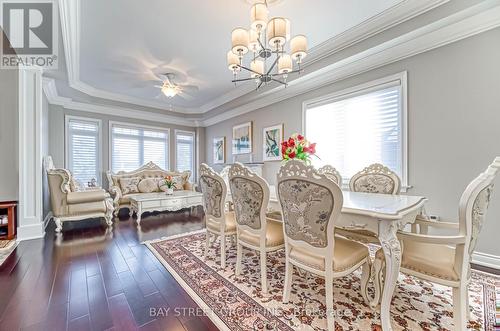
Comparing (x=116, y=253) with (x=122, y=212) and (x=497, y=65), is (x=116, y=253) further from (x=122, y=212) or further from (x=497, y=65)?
(x=497, y=65)

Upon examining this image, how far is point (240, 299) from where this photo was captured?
70.5 inches

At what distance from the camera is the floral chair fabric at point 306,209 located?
4.54 feet

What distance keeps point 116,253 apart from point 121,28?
3017 millimetres

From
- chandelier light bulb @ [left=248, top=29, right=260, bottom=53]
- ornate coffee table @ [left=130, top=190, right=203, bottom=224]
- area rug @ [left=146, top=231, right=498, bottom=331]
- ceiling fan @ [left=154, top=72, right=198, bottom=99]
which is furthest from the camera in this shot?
ornate coffee table @ [left=130, top=190, right=203, bottom=224]

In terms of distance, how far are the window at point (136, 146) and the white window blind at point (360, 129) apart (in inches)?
186

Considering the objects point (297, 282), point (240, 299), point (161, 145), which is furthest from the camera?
point (161, 145)

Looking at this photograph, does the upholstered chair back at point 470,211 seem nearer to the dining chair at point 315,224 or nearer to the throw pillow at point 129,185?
the dining chair at point 315,224

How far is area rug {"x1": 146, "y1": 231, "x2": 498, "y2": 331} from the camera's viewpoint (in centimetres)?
150

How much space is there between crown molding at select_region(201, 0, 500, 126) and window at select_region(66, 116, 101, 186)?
Result: 5046 mm

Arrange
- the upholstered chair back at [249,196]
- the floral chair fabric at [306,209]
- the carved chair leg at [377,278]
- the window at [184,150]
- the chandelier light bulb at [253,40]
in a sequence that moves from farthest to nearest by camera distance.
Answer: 1. the window at [184,150]
2. the chandelier light bulb at [253,40]
3. the upholstered chair back at [249,196]
4. the carved chair leg at [377,278]
5. the floral chair fabric at [306,209]

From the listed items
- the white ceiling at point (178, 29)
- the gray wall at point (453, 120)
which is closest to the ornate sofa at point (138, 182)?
the white ceiling at point (178, 29)

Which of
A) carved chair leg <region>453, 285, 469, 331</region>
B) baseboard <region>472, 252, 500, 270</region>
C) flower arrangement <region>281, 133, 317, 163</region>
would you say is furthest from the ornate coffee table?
baseboard <region>472, 252, 500, 270</region>

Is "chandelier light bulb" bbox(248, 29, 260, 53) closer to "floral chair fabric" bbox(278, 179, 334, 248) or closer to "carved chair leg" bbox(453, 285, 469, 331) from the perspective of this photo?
"floral chair fabric" bbox(278, 179, 334, 248)

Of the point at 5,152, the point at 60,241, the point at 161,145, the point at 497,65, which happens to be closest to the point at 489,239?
the point at 497,65
